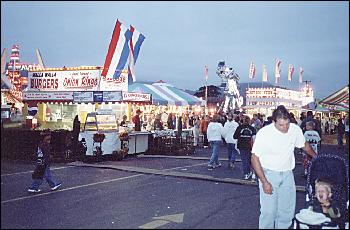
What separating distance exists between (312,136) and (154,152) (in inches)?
345

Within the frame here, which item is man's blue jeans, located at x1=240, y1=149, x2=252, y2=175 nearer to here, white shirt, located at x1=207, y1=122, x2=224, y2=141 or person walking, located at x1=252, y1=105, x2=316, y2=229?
white shirt, located at x1=207, y1=122, x2=224, y2=141

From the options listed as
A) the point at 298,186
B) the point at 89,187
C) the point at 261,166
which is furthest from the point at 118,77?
the point at 261,166

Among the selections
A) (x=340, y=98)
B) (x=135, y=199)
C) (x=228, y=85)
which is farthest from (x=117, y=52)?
(x=228, y=85)

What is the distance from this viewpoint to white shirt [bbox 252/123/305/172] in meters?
5.61

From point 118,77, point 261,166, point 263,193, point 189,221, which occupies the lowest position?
point 189,221

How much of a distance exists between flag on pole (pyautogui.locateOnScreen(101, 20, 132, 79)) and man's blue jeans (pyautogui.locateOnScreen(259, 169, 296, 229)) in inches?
601

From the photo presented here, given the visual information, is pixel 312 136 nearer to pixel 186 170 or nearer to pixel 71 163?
pixel 186 170

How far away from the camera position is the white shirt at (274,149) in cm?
561

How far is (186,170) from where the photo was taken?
44.7 feet

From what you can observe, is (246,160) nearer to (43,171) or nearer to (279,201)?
(43,171)

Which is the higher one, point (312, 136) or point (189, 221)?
point (312, 136)

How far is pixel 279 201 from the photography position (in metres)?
5.64

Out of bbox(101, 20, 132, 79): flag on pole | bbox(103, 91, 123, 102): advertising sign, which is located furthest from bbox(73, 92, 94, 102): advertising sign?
bbox(101, 20, 132, 79): flag on pole

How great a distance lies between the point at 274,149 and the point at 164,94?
2145cm
